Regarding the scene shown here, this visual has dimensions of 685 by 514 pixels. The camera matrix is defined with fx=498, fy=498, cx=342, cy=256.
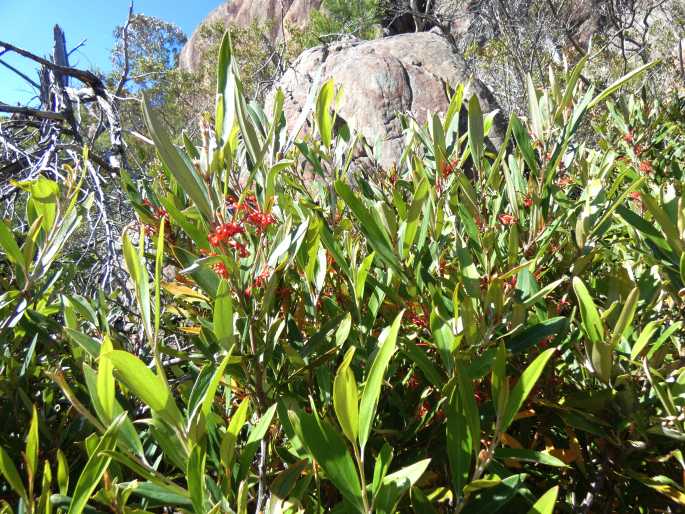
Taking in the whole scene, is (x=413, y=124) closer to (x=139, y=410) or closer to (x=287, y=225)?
(x=287, y=225)

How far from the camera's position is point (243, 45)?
1589cm

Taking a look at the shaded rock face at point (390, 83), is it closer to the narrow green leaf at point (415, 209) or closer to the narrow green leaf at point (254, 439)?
the narrow green leaf at point (415, 209)

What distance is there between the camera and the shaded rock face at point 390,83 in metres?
4.90

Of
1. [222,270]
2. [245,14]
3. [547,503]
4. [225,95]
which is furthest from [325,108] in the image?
[245,14]

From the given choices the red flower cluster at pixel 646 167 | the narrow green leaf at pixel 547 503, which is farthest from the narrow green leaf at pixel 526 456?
the red flower cluster at pixel 646 167

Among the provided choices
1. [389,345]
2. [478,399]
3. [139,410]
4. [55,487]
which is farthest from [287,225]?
Result: [55,487]

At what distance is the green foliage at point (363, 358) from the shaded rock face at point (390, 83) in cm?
367

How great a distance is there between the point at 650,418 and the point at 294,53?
15979 millimetres

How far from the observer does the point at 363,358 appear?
77cm

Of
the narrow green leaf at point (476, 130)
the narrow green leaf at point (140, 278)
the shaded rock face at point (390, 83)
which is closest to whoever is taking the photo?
the narrow green leaf at point (140, 278)

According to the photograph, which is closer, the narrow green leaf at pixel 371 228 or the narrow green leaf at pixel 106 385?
the narrow green leaf at pixel 106 385

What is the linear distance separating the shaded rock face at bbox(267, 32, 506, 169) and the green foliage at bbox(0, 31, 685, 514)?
3673 mm

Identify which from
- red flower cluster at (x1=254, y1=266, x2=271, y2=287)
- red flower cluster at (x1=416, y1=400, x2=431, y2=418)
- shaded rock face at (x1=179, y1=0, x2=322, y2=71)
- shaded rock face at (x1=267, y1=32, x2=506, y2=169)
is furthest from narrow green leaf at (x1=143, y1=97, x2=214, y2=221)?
shaded rock face at (x1=179, y1=0, x2=322, y2=71)

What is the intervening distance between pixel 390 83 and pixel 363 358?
4812 millimetres
